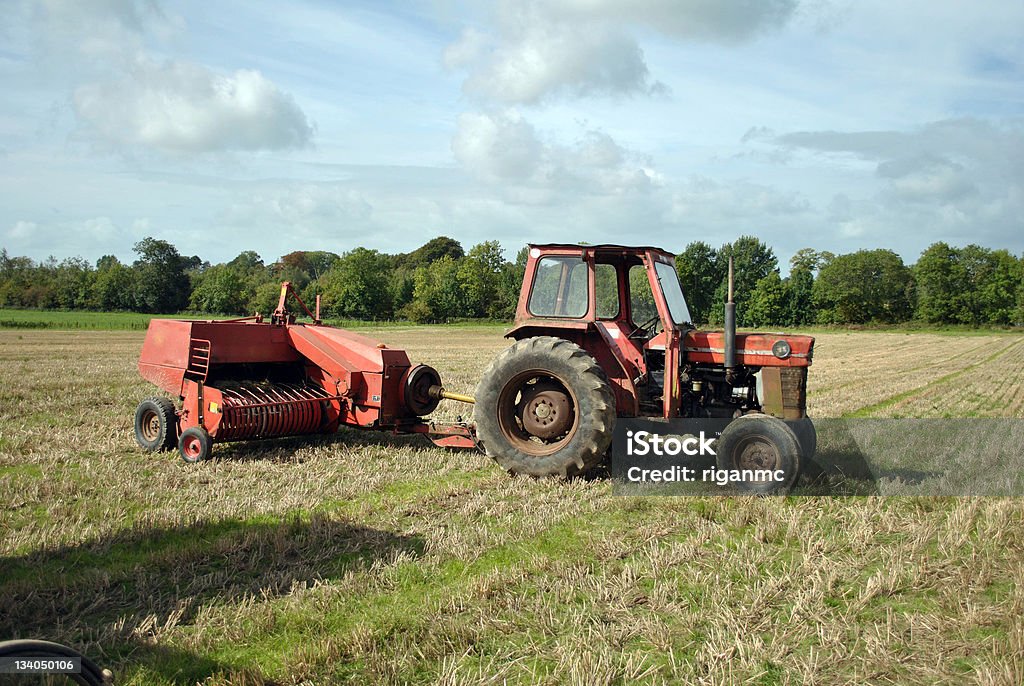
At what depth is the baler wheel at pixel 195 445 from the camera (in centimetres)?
746

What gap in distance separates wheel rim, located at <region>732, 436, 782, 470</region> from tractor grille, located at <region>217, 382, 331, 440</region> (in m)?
4.49

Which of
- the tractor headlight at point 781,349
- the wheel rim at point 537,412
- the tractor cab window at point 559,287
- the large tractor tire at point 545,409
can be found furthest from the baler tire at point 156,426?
the tractor headlight at point 781,349

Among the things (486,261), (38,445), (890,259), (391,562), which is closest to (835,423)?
(391,562)

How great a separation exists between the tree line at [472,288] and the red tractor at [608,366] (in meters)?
45.1

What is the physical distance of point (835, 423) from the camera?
9891mm

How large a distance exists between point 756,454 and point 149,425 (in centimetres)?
653

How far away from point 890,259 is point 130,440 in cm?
8071

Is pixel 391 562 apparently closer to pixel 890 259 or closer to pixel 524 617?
pixel 524 617

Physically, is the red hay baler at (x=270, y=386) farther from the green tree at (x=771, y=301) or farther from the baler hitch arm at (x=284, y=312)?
the green tree at (x=771, y=301)

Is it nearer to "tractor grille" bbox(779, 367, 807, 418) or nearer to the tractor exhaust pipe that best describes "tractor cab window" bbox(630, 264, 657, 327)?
the tractor exhaust pipe

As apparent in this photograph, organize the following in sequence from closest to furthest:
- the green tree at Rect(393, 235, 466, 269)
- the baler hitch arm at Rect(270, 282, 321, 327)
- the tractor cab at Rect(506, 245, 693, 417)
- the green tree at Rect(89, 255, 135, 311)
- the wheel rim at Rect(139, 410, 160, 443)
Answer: the tractor cab at Rect(506, 245, 693, 417) < the wheel rim at Rect(139, 410, 160, 443) < the baler hitch arm at Rect(270, 282, 321, 327) < the green tree at Rect(89, 255, 135, 311) < the green tree at Rect(393, 235, 466, 269)

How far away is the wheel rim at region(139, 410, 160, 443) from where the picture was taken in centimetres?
830

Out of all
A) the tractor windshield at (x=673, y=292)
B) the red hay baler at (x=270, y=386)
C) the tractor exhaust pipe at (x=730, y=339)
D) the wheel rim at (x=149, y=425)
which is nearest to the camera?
the tractor exhaust pipe at (x=730, y=339)

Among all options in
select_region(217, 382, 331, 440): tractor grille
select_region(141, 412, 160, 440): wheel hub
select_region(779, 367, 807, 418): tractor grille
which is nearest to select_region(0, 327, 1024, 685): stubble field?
select_region(217, 382, 331, 440): tractor grille
